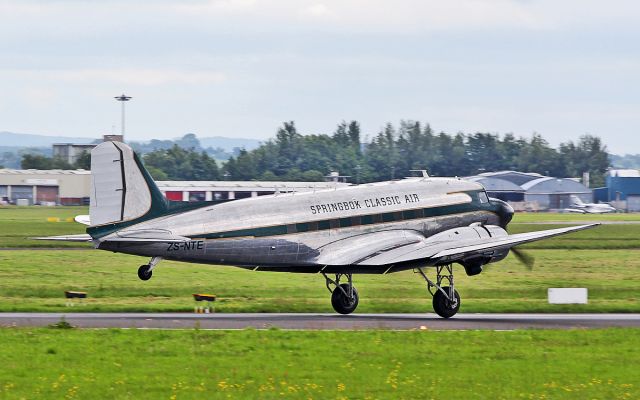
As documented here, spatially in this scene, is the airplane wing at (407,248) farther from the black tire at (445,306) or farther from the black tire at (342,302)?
the black tire at (342,302)

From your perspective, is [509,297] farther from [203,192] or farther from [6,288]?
[203,192]

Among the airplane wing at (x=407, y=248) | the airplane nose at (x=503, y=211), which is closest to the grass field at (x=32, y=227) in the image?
the airplane nose at (x=503, y=211)

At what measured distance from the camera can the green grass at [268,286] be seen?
43656mm

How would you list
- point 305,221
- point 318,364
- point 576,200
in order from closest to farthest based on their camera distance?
1. point 318,364
2. point 305,221
3. point 576,200

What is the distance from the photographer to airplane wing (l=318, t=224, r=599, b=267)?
123ft

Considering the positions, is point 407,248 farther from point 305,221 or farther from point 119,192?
point 119,192

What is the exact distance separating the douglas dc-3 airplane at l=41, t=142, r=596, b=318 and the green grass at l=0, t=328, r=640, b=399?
13.8 feet

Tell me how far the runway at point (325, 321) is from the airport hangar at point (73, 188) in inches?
3967

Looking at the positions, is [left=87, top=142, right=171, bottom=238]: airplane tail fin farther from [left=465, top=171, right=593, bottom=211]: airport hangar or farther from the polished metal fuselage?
[left=465, top=171, right=593, bottom=211]: airport hangar

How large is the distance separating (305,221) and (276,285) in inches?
644

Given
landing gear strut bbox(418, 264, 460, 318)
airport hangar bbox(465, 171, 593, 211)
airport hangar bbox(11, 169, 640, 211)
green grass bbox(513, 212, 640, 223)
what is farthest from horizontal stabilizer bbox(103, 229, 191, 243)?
airport hangar bbox(465, 171, 593, 211)

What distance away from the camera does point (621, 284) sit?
55.9 m

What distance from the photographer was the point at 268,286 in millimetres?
53750

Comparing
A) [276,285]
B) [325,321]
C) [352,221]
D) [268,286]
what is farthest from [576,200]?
[325,321]
